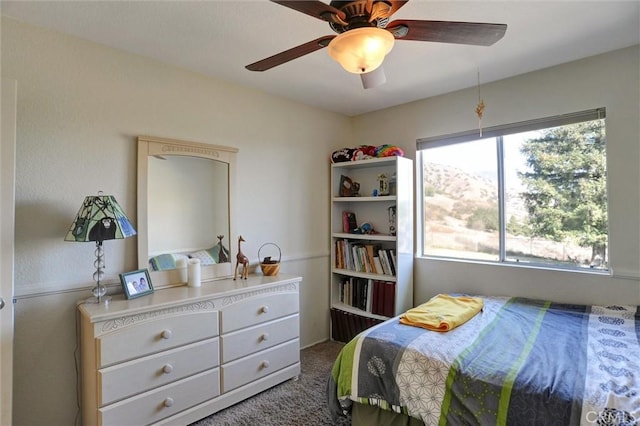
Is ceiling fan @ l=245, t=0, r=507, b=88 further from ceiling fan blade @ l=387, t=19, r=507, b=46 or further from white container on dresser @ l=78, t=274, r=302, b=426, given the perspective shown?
white container on dresser @ l=78, t=274, r=302, b=426

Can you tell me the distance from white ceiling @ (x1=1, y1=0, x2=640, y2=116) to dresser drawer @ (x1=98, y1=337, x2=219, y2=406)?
192 centimetres

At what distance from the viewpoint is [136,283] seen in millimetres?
2084

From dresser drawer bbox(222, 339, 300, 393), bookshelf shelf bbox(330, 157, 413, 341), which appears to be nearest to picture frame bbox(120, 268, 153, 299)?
dresser drawer bbox(222, 339, 300, 393)

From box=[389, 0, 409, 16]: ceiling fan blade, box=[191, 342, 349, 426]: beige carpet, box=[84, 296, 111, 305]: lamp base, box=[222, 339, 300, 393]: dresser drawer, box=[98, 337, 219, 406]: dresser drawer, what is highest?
box=[389, 0, 409, 16]: ceiling fan blade

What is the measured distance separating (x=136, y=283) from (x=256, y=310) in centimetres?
81

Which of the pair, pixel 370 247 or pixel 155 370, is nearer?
pixel 155 370

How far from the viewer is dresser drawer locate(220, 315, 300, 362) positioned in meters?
2.21

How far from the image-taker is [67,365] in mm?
1944

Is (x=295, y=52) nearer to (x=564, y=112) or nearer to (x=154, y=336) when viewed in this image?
(x=154, y=336)

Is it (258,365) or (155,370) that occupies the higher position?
(155,370)

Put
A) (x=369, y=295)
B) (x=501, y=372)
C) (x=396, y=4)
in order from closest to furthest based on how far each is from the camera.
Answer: (x=396, y=4)
(x=501, y=372)
(x=369, y=295)

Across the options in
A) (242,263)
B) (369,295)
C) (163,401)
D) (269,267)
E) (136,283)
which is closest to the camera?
(163,401)

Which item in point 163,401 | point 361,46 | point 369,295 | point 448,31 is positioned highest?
point 448,31

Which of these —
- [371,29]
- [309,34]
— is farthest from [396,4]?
[309,34]
